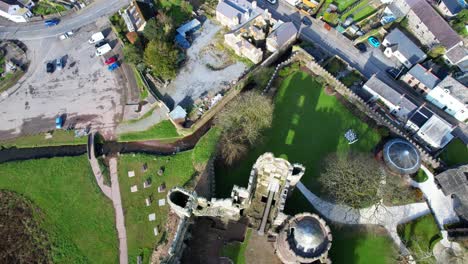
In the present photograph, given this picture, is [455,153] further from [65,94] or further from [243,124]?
[65,94]

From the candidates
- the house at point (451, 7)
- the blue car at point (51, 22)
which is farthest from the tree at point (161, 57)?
the house at point (451, 7)

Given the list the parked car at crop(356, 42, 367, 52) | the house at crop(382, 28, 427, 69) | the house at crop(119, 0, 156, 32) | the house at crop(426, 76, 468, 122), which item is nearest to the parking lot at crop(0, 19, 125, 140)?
the house at crop(119, 0, 156, 32)

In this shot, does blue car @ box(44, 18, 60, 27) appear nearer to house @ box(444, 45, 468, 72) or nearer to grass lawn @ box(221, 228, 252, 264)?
grass lawn @ box(221, 228, 252, 264)

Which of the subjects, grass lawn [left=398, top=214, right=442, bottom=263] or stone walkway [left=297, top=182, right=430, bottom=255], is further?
stone walkway [left=297, top=182, right=430, bottom=255]

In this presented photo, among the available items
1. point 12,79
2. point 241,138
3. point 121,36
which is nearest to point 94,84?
point 121,36

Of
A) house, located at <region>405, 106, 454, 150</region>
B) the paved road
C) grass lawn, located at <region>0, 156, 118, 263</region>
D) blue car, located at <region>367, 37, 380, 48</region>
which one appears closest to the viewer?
grass lawn, located at <region>0, 156, 118, 263</region>

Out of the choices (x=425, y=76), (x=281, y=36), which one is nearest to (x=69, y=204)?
(x=281, y=36)

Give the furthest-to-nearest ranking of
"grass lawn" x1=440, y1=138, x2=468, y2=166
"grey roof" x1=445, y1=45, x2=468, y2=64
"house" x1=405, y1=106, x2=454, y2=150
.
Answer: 1. "grey roof" x1=445, y1=45, x2=468, y2=64
2. "grass lawn" x1=440, y1=138, x2=468, y2=166
3. "house" x1=405, y1=106, x2=454, y2=150
